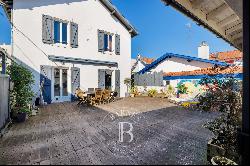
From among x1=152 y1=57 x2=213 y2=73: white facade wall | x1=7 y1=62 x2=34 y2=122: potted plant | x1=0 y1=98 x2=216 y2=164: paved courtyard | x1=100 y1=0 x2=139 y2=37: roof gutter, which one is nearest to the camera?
x1=0 y1=98 x2=216 y2=164: paved courtyard

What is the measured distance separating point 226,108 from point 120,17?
13.9 meters

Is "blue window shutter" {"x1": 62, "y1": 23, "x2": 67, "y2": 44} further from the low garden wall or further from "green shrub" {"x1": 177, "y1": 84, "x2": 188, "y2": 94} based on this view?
"green shrub" {"x1": 177, "y1": 84, "x2": 188, "y2": 94}

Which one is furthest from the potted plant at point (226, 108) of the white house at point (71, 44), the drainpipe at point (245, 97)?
the white house at point (71, 44)

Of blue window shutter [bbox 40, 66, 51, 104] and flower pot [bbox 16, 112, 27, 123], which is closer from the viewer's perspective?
flower pot [bbox 16, 112, 27, 123]

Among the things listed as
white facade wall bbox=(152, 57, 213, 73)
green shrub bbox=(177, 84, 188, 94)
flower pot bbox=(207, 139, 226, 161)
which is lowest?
flower pot bbox=(207, 139, 226, 161)

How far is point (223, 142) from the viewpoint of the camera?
382cm

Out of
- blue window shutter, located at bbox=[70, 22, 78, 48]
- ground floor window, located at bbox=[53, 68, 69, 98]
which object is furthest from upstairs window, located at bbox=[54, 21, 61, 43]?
ground floor window, located at bbox=[53, 68, 69, 98]

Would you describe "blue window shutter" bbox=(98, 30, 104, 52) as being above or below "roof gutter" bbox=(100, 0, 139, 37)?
below

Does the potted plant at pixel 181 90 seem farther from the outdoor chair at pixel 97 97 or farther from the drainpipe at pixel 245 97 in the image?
the drainpipe at pixel 245 97

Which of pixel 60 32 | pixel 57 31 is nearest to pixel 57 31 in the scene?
pixel 57 31

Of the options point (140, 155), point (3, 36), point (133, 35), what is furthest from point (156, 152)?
point (3, 36)

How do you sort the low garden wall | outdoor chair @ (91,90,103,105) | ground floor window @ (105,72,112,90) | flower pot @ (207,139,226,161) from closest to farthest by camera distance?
flower pot @ (207,139,226,161) < the low garden wall < outdoor chair @ (91,90,103,105) < ground floor window @ (105,72,112,90)

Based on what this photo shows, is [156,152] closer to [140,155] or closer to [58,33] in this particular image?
[140,155]

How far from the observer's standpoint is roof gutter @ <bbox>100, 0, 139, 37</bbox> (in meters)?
15.3
